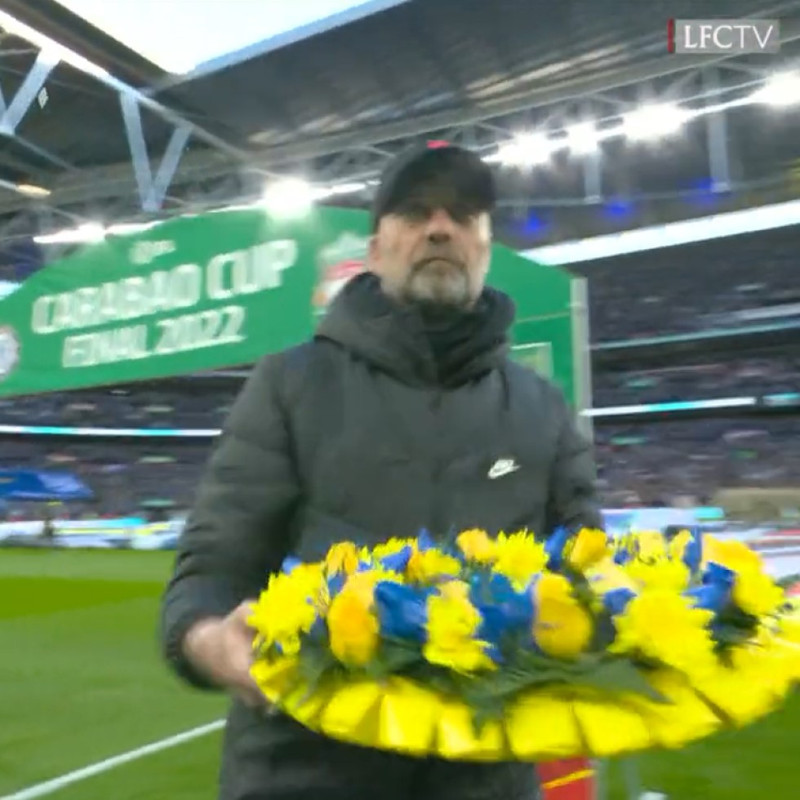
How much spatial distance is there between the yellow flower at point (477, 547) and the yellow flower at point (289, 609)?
158 mm

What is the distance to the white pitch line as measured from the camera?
353cm

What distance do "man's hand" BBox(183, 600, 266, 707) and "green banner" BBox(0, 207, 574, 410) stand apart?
1324 mm

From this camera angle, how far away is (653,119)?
15.1m

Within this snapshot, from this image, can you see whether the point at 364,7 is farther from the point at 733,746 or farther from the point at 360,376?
the point at 360,376

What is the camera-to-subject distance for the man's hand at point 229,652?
3.07 ft

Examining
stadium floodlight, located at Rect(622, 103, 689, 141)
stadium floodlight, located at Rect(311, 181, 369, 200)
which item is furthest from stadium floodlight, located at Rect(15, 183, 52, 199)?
stadium floodlight, located at Rect(622, 103, 689, 141)

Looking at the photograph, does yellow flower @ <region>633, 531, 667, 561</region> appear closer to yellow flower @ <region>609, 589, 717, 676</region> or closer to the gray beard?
yellow flower @ <region>609, 589, 717, 676</region>

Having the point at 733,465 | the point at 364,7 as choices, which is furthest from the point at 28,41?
the point at 733,465

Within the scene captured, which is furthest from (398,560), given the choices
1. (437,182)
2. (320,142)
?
(320,142)

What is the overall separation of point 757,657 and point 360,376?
603 millimetres

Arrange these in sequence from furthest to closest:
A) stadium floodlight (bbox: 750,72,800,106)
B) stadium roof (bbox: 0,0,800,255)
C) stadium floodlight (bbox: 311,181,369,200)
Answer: stadium floodlight (bbox: 311,181,369,200) < stadium floodlight (bbox: 750,72,800,106) < stadium roof (bbox: 0,0,800,255)

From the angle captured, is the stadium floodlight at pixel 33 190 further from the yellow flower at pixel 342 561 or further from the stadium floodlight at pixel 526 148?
the yellow flower at pixel 342 561

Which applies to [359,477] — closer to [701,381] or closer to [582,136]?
[582,136]

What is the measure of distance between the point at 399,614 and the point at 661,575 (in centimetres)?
28
